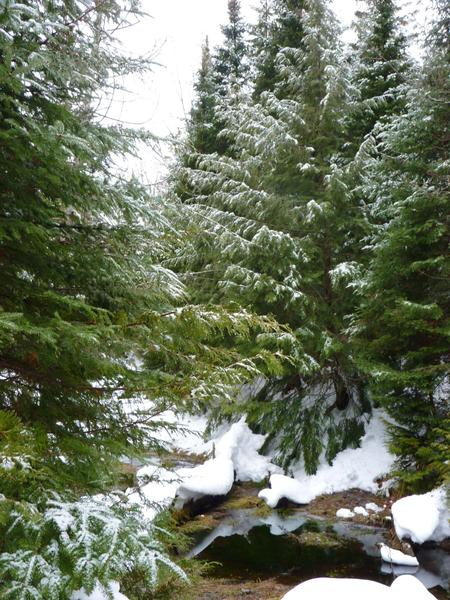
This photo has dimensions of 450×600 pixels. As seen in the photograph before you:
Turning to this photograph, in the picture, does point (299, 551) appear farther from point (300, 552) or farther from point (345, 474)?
point (345, 474)

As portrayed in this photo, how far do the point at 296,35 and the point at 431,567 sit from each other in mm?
16379

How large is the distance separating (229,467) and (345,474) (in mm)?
2914

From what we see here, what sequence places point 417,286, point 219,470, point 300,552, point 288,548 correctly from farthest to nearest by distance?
point 219,470
point 417,286
point 288,548
point 300,552

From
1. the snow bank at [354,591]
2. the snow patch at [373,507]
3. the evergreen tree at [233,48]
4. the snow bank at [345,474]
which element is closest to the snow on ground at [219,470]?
the snow bank at [345,474]

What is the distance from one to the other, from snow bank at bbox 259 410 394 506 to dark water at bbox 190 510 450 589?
0.66 metres

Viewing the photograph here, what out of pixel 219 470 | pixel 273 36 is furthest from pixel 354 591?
pixel 273 36

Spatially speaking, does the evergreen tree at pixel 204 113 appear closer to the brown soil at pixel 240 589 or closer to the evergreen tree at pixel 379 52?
the evergreen tree at pixel 379 52

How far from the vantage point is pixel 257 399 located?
43.2 feet

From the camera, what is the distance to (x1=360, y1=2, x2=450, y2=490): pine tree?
814 cm

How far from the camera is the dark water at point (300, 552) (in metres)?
7.05

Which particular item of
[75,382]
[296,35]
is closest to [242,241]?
[75,382]

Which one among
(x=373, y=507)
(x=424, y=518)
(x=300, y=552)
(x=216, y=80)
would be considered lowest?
(x=300, y=552)

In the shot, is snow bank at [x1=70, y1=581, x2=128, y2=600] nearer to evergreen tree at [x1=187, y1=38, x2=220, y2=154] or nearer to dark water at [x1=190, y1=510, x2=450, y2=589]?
dark water at [x1=190, y1=510, x2=450, y2=589]

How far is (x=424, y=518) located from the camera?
25.1ft
